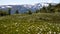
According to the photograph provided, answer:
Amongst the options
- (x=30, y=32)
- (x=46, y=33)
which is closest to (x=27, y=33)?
(x=30, y=32)

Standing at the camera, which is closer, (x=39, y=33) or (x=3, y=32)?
(x=39, y=33)

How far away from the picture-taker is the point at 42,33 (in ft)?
32.8

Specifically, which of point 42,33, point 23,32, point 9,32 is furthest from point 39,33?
point 9,32

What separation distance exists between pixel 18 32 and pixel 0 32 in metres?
1.07

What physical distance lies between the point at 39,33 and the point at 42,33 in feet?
0.68

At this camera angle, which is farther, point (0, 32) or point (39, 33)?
point (0, 32)

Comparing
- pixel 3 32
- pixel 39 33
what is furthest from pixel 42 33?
pixel 3 32

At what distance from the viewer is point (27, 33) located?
10148mm

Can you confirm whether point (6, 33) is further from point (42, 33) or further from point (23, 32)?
point (42, 33)

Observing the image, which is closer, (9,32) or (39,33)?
(39,33)

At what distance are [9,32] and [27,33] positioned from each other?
112 centimetres

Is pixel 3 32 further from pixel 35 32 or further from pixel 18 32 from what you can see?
pixel 35 32

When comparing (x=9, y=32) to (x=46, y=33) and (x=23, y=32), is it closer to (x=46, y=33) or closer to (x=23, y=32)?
(x=23, y=32)

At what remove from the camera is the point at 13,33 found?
33.8 ft
